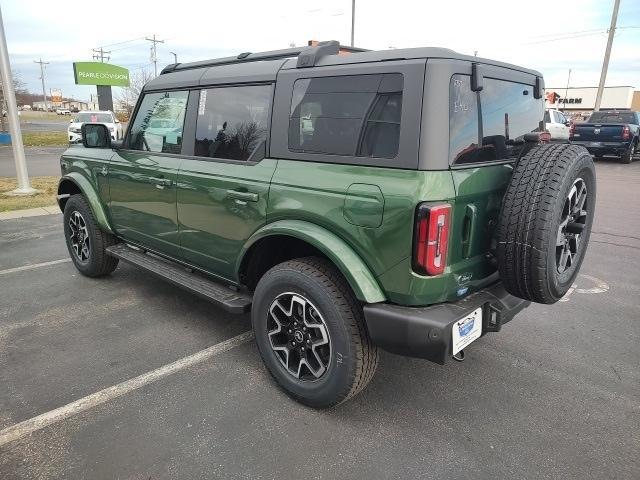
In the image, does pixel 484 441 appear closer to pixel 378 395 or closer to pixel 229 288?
pixel 378 395

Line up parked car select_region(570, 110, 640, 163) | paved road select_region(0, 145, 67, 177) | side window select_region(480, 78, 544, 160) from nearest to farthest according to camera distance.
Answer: side window select_region(480, 78, 544, 160)
paved road select_region(0, 145, 67, 177)
parked car select_region(570, 110, 640, 163)

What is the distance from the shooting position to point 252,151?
294 cm

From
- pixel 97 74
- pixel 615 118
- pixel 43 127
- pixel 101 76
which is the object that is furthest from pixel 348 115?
pixel 43 127

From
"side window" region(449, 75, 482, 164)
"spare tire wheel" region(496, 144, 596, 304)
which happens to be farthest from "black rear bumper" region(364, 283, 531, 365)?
"side window" region(449, 75, 482, 164)

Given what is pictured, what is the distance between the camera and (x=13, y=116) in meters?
9.45

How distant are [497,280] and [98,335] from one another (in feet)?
9.42

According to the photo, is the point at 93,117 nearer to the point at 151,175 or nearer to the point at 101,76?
the point at 101,76

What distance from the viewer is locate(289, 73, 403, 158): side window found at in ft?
7.54

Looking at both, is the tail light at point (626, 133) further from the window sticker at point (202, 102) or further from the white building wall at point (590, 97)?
the white building wall at point (590, 97)

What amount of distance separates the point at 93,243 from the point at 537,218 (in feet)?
12.9

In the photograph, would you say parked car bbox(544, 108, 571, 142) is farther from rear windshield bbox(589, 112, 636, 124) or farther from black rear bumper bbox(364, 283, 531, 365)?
black rear bumper bbox(364, 283, 531, 365)

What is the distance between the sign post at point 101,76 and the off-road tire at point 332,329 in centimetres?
4051

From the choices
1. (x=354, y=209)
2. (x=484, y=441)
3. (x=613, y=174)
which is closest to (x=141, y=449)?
(x=354, y=209)

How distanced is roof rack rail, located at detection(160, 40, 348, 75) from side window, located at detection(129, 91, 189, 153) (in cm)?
29
